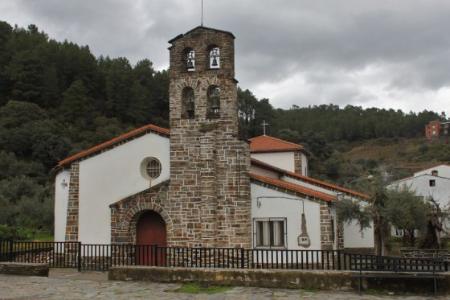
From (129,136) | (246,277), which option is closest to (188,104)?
(129,136)

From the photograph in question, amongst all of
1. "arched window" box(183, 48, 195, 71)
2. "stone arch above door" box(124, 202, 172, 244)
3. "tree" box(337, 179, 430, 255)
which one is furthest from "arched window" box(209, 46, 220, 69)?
"tree" box(337, 179, 430, 255)

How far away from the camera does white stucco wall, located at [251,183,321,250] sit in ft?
54.5

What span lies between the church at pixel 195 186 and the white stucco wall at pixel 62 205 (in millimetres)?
673

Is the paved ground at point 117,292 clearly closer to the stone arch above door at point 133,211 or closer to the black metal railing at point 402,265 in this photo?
the black metal railing at point 402,265

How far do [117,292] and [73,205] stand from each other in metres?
8.20

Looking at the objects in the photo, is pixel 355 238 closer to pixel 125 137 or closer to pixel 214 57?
→ pixel 214 57

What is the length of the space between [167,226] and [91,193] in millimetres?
3303

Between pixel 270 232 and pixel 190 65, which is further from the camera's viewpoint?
pixel 190 65

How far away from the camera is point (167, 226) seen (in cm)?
1758

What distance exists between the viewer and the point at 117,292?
11406 millimetres

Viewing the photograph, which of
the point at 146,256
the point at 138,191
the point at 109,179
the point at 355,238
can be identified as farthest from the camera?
the point at 355,238

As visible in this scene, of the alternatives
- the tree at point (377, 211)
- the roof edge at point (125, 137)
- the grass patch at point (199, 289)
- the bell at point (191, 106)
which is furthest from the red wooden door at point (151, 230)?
the tree at point (377, 211)

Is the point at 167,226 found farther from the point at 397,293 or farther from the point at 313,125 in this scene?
the point at 313,125

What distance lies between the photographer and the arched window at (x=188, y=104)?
17.9m
